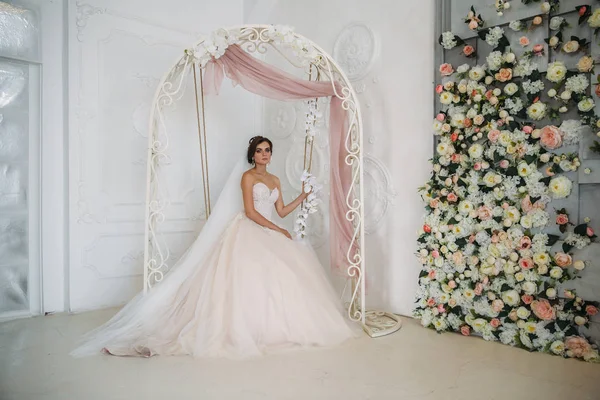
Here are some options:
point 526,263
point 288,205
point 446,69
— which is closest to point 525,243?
point 526,263

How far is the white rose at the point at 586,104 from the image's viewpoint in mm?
2729

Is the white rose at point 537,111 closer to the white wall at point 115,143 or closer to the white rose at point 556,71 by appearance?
the white rose at point 556,71

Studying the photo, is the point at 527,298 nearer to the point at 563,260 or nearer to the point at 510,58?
the point at 563,260

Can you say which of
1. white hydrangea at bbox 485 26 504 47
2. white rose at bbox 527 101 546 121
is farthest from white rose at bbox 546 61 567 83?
white hydrangea at bbox 485 26 504 47

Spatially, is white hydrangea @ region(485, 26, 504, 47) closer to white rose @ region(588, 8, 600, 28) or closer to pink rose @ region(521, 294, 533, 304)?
white rose @ region(588, 8, 600, 28)

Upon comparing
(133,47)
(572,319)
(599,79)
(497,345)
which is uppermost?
(133,47)

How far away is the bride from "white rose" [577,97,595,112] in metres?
2.10

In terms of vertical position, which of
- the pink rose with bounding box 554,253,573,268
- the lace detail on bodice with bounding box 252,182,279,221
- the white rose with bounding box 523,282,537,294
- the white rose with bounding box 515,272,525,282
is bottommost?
the white rose with bounding box 523,282,537,294

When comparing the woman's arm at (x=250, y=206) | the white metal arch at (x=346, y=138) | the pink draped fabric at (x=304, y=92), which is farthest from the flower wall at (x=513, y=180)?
the woman's arm at (x=250, y=206)

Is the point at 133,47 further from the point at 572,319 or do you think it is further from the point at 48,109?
the point at 572,319

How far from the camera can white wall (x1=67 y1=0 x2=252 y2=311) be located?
408 centimetres

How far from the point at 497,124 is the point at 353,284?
1634 millimetres

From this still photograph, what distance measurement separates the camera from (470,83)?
3270 millimetres

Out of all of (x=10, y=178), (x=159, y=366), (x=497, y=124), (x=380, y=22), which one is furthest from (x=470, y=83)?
(x=10, y=178)
